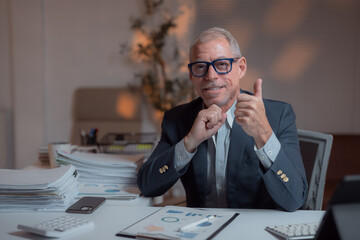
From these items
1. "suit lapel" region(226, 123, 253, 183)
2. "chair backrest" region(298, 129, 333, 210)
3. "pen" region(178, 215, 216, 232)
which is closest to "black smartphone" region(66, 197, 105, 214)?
"pen" region(178, 215, 216, 232)

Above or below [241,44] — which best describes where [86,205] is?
below

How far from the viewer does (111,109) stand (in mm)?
4066

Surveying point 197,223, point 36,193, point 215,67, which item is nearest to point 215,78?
point 215,67

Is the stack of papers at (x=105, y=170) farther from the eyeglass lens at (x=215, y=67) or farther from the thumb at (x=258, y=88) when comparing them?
the thumb at (x=258, y=88)

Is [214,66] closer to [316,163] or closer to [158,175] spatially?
[158,175]

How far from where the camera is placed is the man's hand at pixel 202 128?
1.46 m

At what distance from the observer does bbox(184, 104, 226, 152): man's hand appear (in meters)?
1.46

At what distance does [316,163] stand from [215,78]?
2.00 ft

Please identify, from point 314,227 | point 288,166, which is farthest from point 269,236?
point 288,166

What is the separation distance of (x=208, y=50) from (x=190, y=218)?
0.77 m

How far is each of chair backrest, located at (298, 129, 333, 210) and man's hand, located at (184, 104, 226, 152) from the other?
525mm

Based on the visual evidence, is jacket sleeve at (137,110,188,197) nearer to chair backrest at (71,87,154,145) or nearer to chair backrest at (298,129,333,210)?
chair backrest at (298,129,333,210)

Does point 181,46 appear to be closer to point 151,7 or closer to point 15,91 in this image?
point 151,7

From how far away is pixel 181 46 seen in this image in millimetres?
4176
